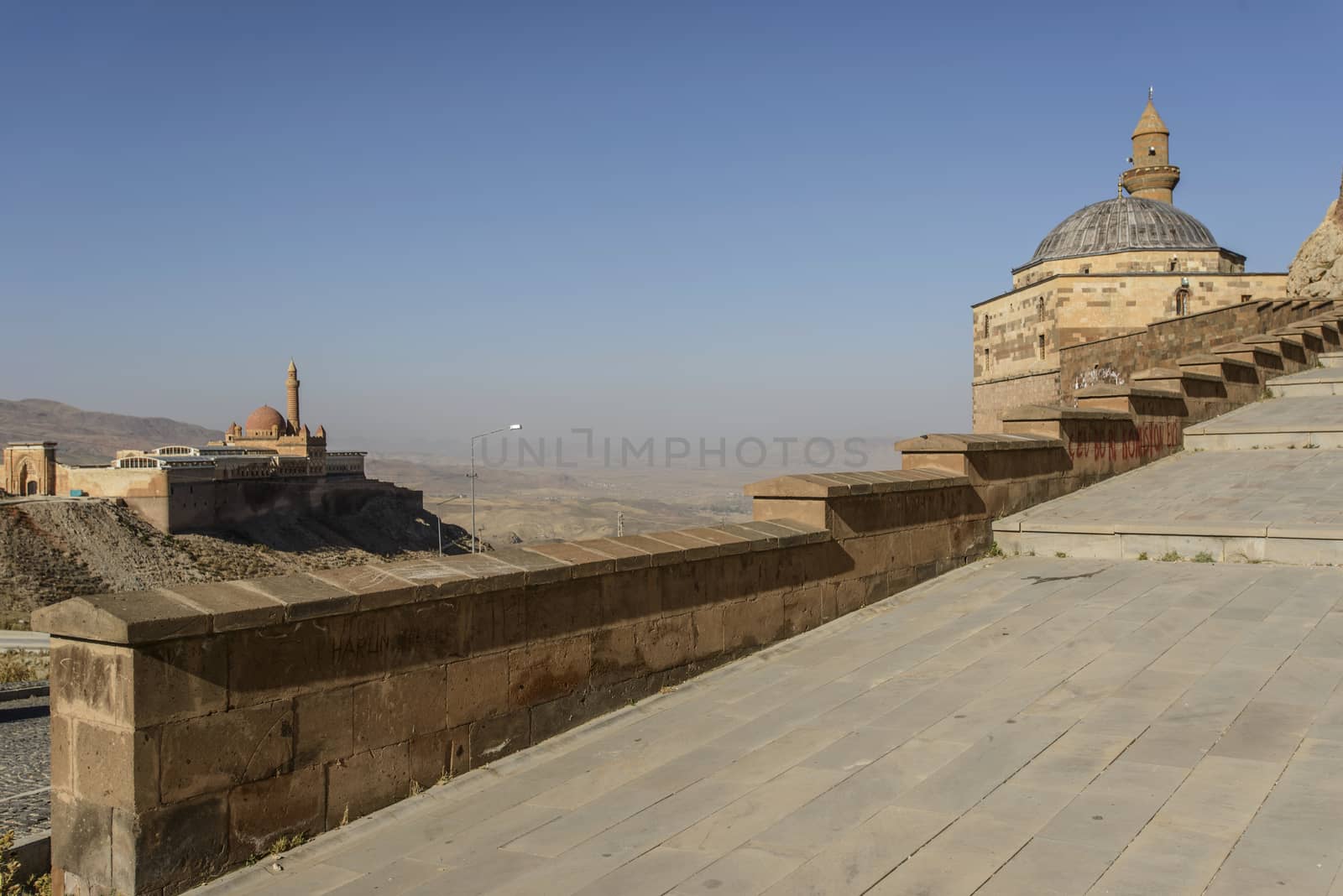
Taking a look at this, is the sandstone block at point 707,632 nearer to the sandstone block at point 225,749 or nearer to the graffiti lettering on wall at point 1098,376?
the sandstone block at point 225,749

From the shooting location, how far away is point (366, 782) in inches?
179

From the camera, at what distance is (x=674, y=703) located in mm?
5844

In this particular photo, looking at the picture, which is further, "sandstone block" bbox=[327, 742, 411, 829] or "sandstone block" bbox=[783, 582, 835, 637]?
"sandstone block" bbox=[783, 582, 835, 637]

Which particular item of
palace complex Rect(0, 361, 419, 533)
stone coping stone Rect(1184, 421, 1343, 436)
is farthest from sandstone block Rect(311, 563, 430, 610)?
palace complex Rect(0, 361, 419, 533)

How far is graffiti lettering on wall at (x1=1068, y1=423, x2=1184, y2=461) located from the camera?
34.8ft

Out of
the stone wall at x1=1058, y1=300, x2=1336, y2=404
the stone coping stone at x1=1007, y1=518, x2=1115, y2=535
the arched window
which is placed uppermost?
the arched window

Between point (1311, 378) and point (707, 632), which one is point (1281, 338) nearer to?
point (1311, 378)

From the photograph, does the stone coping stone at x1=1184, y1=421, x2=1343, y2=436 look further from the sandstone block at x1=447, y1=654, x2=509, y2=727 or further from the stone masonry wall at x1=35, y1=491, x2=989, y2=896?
the sandstone block at x1=447, y1=654, x2=509, y2=727

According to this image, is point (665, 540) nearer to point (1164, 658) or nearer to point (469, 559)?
point (469, 559)

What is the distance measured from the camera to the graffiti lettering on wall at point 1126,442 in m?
10.6

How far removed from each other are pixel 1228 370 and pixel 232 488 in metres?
57.6

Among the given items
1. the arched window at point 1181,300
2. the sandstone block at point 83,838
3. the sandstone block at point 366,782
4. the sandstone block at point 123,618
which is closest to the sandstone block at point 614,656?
the sandstone block at point 366,782

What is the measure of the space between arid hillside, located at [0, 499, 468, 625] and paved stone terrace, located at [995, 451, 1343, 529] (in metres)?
39.5

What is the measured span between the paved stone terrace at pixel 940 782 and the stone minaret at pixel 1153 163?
38743 millimetres
